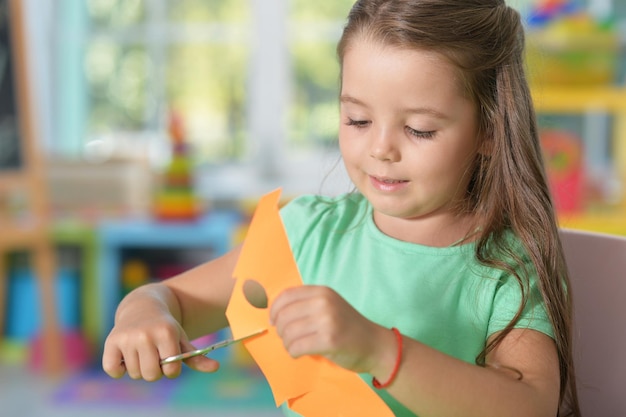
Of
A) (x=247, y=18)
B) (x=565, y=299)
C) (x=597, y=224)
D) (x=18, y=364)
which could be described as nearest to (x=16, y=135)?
(x=18, y=364)

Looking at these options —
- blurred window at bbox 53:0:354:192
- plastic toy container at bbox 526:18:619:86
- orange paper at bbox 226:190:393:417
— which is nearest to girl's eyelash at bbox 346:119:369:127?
orange paper at bbox 226:190:393:417

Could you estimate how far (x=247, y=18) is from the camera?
3113mm

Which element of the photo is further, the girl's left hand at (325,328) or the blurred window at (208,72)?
the blurred window at (208,72)

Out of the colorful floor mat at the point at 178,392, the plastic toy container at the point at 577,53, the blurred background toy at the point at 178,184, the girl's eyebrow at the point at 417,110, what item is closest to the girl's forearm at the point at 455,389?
the girl's eyebrow at the point at 417,110

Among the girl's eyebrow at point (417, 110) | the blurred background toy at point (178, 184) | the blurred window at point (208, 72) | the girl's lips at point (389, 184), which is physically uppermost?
the girl's eyebrow at point (417, 110)

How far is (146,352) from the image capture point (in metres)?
0.73

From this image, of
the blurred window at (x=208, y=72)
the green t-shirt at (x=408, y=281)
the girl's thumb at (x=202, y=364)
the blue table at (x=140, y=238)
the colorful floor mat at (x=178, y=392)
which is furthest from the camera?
the blurred window at (x=208, y=72)

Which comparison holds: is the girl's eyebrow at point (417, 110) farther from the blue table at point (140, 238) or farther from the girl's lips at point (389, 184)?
the blue table at point (140, 238)

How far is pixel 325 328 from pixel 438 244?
1.06ft

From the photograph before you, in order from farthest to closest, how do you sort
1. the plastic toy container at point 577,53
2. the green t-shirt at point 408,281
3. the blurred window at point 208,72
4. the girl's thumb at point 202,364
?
1. the blurred window at point 208,72
2. the plastic toy container at point 577,53
3. the green t-shirt at point 408,281
4. the girl's thumb at point 202,364

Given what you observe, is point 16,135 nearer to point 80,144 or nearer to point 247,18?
point 80,144

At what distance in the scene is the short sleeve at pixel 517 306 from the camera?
0.78 meters

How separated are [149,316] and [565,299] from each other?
402 mm

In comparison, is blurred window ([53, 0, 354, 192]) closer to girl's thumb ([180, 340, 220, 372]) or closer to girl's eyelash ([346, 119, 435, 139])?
girl's eyelash ([346, 119, 435, 139])
